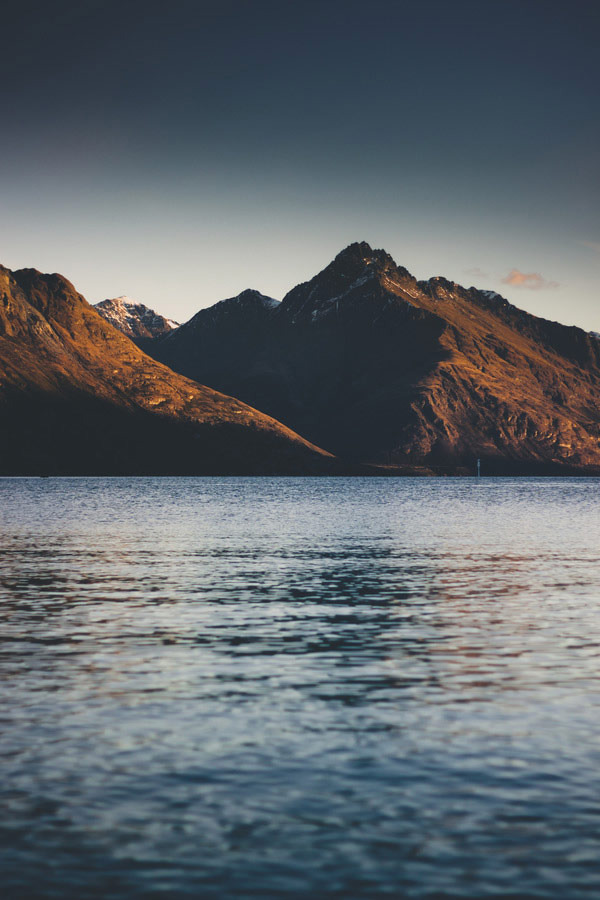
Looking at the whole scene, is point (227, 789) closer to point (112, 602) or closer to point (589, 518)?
point (112, 602)

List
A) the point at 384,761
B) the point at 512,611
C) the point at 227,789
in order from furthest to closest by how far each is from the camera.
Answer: the point at 512,611
the point at 384,761
the point at 227,789

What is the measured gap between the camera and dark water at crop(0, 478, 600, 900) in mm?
12203

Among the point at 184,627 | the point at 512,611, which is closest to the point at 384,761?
the point at 184,627

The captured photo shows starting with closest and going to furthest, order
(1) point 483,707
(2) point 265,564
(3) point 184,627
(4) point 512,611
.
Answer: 1. (1) point 483,707
2. (3) point 184,627
3. (4) point 512,611
4. (2) point 265,564

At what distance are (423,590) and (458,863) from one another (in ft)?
100

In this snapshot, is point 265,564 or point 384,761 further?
point 265,564

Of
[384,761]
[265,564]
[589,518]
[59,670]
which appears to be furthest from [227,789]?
[589,518]

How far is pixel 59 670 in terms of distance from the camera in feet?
81.9

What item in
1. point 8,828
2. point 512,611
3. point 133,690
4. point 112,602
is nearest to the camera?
point 8,828

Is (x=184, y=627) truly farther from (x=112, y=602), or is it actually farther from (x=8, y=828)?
(x=8, y=828)

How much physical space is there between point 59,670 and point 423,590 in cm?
2110

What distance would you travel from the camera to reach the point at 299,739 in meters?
18.4

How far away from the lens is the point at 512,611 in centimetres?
3562

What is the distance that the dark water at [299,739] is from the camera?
480 inches
